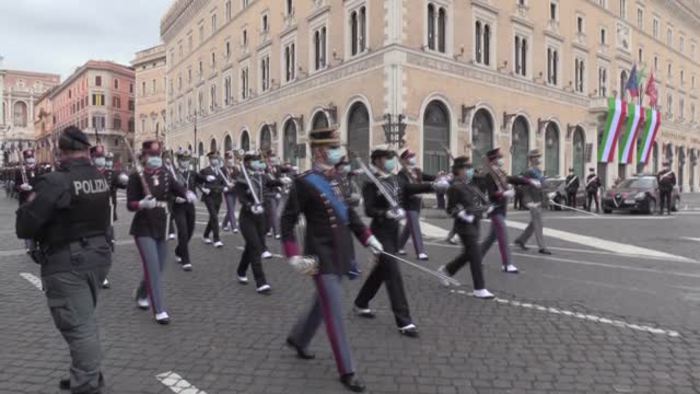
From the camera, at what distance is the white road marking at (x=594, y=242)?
11383 millimetres

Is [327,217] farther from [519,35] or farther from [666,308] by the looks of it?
[519,35]

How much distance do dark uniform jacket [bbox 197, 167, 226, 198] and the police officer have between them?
338 inches

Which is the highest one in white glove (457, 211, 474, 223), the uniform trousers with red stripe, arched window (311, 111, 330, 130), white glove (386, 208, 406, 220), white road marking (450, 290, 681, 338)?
arched window (311, 111, 330, 130)

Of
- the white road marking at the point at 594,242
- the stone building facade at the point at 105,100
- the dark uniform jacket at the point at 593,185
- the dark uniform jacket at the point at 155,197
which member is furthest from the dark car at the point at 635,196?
the stone building facade at the point at 105,100

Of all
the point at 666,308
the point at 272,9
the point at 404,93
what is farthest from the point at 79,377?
the point at 272,9

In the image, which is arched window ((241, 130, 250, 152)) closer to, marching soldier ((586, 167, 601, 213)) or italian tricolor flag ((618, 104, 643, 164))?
marching soldier ((586, 167, 601, 213))

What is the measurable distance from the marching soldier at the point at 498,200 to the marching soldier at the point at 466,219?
3.00 ft

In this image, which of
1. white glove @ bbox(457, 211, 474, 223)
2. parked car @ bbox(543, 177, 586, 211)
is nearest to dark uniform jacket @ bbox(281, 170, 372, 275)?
white glove @ bbox(457, 211, 474, 223)

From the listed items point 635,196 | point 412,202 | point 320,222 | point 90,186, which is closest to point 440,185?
point 412,202

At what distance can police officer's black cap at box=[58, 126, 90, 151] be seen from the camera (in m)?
4.00

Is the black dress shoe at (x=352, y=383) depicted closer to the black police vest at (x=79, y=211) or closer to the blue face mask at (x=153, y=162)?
the black police vest at (x=79, y=211)

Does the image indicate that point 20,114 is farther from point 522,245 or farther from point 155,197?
point 155,197

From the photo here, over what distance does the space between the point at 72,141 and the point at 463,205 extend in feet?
16.0

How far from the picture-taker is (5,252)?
11.2 m
